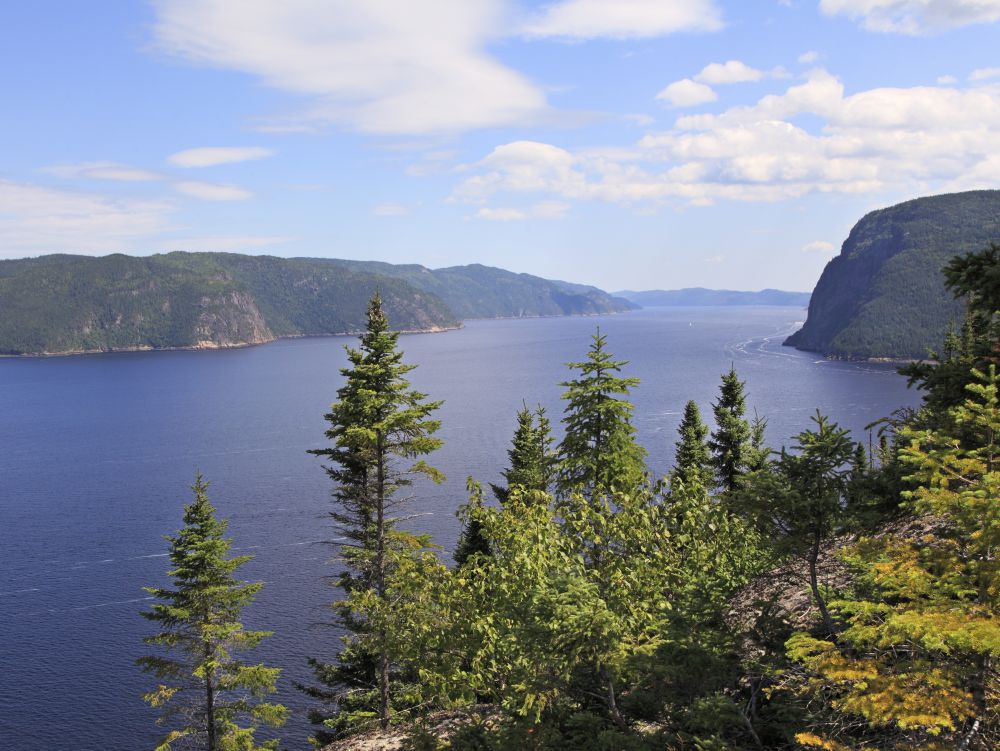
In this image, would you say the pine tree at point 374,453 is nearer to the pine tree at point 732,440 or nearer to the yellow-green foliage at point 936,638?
the yellow-green foliage at point 936,638

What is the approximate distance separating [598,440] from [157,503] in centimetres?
8162

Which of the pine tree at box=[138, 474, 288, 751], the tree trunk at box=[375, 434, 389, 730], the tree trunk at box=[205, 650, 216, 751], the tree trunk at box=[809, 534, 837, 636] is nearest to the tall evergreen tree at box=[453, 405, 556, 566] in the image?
the tree trunk at box=[375, 434, 389, 730]

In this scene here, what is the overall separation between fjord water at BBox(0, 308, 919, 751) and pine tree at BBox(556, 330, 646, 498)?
10.3 m

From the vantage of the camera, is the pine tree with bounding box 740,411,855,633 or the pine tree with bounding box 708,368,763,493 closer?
the pine tree with bounding box 740,411,855,633

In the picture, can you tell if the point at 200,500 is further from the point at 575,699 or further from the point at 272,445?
the point at 272,445

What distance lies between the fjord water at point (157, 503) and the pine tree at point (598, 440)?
33.8 ft

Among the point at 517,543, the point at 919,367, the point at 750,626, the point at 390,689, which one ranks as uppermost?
the point at 919,367

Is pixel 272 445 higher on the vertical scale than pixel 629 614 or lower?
lower

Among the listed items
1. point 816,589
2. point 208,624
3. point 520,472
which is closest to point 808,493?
point 816,589

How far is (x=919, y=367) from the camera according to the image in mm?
14859

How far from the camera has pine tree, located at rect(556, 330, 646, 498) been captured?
995 inches

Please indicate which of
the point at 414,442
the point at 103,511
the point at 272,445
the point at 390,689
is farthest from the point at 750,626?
the point at 272,445

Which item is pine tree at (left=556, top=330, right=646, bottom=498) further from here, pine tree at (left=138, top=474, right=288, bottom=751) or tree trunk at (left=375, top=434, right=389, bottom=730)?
pine tree at (left=138, top=474, right=288, bottom=751)

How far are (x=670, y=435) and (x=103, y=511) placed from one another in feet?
270
